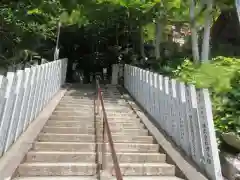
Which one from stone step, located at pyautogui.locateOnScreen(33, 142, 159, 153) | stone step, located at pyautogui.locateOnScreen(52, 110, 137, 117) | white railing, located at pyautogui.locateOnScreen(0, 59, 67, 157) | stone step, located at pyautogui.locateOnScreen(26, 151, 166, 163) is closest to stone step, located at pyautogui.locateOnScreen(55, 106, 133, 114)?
stone step, located at pyautogui.locateOnScreen(52, 110, 137, 117)

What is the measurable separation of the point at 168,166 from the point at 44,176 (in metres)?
1.86

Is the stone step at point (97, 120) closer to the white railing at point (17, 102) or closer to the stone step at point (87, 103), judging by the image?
the white railing at point (17, 102)

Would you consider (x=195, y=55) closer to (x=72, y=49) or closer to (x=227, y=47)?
(x=227, y=47)

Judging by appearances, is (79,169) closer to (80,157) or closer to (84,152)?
(80,157)

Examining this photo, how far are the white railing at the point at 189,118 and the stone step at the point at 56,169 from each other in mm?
1608

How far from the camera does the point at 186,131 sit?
6.19 metres

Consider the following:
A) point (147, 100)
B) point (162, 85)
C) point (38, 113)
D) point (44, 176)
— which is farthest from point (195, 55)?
point (44, 176)

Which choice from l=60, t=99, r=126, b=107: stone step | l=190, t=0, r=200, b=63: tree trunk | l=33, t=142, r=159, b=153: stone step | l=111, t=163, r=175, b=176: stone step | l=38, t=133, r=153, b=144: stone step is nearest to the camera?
l=111, t=163, r=175, b=176: stone step

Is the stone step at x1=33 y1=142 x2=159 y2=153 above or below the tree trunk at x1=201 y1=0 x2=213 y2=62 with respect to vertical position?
below

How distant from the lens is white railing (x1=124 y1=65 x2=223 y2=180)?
5.15 m

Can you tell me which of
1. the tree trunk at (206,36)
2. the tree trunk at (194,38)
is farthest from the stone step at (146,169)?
the tree trunk at (194,38)

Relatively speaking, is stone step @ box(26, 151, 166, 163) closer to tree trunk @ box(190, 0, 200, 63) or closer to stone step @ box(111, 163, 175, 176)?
stone step @ box(111, 163, 175, 176)

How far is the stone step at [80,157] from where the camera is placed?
18.8 ft

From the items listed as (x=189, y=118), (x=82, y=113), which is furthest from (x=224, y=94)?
(x=82, y=113)
